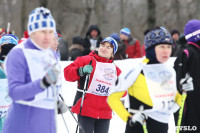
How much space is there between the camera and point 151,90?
3.69 m

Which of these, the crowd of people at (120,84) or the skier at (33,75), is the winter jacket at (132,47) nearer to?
the crowd of people at (120,84)

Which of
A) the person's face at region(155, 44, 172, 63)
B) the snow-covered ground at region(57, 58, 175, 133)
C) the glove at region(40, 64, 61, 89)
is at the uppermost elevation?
the person's face at region(155, 44, 172, 63)

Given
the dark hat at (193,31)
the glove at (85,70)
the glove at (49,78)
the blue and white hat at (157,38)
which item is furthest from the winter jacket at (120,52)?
the glove at (49,78)

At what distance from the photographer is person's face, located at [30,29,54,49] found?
10.9ft

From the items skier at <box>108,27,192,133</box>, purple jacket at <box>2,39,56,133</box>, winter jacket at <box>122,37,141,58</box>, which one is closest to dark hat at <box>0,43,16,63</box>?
purple jacket at <box>2,39,56,133</box>

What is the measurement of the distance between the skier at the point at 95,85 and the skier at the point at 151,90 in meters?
1.68

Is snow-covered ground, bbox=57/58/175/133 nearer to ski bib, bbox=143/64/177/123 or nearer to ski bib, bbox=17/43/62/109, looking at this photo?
ski bib, bbox=143/64/177/123

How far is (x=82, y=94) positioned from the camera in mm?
5641

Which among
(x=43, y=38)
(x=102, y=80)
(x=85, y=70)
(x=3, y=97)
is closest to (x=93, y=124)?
(x=102, y=80)

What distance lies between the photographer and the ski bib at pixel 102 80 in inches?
219

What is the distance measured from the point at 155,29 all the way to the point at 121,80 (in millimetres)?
712

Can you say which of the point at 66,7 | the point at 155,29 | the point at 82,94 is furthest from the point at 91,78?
the point at 66,7

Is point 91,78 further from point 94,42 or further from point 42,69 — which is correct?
point 94,42

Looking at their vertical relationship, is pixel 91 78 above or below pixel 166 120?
above
